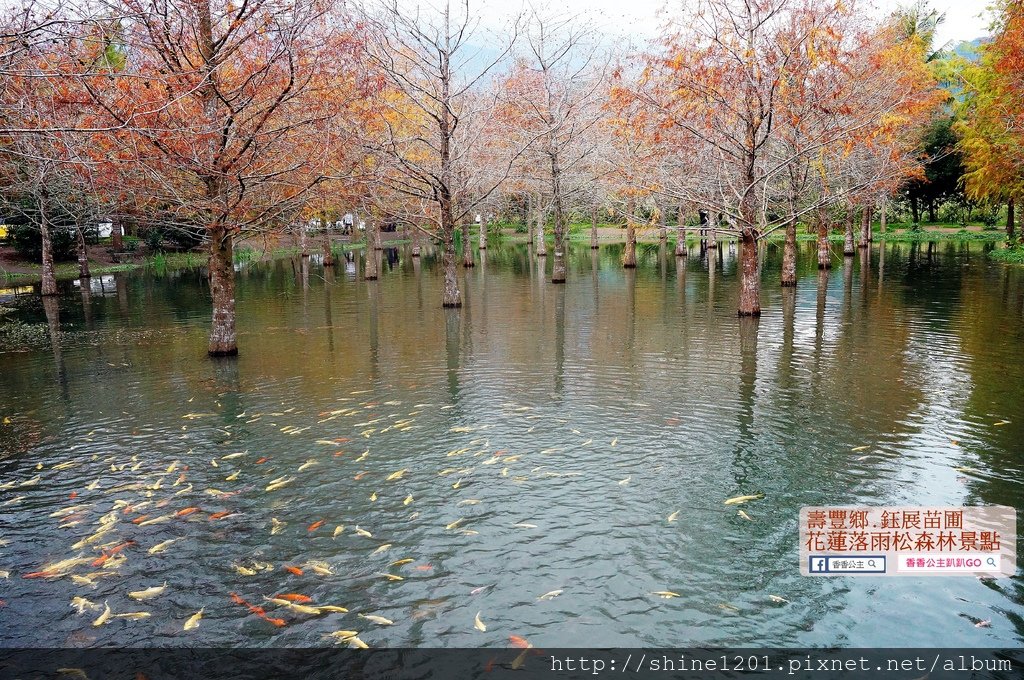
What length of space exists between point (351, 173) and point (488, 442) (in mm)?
10601

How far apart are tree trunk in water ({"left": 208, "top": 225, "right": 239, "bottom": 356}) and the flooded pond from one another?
70cm

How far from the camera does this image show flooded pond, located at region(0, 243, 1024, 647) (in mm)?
6109

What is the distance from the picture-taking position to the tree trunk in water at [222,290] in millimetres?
16719

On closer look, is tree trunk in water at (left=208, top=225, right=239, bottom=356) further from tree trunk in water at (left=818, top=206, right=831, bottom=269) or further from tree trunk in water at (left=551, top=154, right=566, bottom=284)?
tree trunk in water at (left=818, top=206, right=831, bottom=269)

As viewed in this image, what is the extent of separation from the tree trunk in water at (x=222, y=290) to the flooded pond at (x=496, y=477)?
0.70m

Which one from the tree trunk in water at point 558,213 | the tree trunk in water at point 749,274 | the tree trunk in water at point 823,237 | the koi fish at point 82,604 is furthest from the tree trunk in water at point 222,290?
the tree trunk in water at point 823,237

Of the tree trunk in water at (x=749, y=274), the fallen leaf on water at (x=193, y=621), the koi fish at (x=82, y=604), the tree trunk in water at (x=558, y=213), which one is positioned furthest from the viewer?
the tree trunk in water at (x=558, y=213)

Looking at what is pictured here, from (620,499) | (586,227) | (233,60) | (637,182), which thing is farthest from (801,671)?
(586,227)

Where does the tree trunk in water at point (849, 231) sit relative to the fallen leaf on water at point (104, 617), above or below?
above

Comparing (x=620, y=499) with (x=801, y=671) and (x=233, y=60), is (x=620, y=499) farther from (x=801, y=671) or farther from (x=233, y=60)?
(x=233, y=60)

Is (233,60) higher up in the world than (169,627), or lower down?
higher up

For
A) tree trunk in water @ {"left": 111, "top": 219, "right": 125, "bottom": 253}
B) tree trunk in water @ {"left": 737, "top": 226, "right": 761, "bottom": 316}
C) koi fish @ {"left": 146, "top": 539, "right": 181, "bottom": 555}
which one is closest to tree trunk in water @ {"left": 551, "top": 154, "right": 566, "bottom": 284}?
tree trunk in water @ {"left": 737, "top": 226, "right": 761, "bottom": 316}

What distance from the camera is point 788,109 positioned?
20.3 m

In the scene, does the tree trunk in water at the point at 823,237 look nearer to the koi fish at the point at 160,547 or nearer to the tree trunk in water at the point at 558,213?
the tree trunk in water at the point at 558,213
